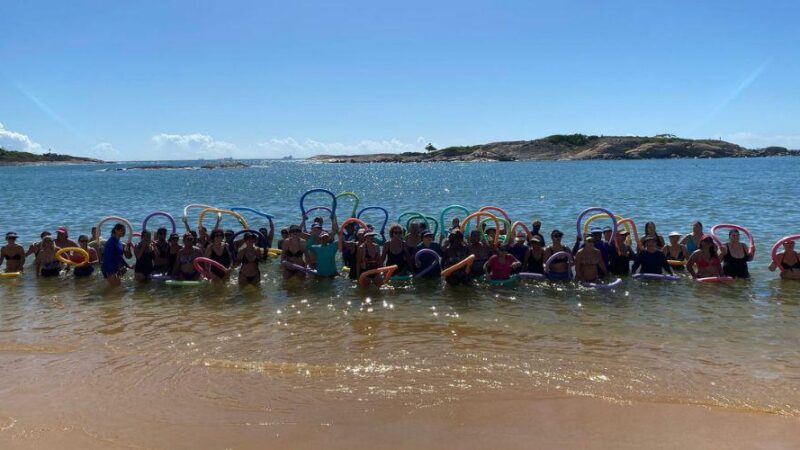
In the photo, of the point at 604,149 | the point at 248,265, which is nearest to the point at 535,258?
the point at 248,265

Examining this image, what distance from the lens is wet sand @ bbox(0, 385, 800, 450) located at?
5160 mm

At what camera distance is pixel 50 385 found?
658 cm

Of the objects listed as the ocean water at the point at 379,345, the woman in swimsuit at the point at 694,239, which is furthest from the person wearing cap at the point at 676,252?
the ocean water at the point at 379,345

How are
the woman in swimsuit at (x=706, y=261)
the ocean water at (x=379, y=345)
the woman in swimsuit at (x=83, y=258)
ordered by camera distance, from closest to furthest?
the ocean water at (x=379, y=345) < the woman in swimsuit at (x=706, y=261) < the woman in swimsuit at (x=83, y=258)

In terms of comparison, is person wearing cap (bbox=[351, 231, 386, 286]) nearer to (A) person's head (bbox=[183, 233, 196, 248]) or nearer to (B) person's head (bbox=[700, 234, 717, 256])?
(A) person's head (bbox=[183, 233, 196, 248])

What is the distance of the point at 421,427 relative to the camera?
5.48 meters

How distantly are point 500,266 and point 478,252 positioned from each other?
0.71 meters

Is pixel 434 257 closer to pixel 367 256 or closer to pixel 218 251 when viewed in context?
pixel 367 256

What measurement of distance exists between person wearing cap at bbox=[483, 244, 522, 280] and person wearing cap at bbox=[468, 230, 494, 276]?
1.16 feet

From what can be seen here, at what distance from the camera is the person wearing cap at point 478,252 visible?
11.5 meters

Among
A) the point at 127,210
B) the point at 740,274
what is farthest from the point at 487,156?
the point at 740,274

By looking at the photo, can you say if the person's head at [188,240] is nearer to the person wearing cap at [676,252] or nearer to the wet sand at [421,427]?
the wet sand at [421,427]

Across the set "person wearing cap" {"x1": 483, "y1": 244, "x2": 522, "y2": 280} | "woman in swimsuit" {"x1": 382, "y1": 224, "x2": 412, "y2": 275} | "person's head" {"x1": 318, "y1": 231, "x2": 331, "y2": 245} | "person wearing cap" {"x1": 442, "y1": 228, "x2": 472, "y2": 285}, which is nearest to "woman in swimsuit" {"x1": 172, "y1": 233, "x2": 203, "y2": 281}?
"person's head" {"x1": 318, "y1": 231, "x2": 331, "y2": 245}

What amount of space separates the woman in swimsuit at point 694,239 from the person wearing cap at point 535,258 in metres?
3.43
